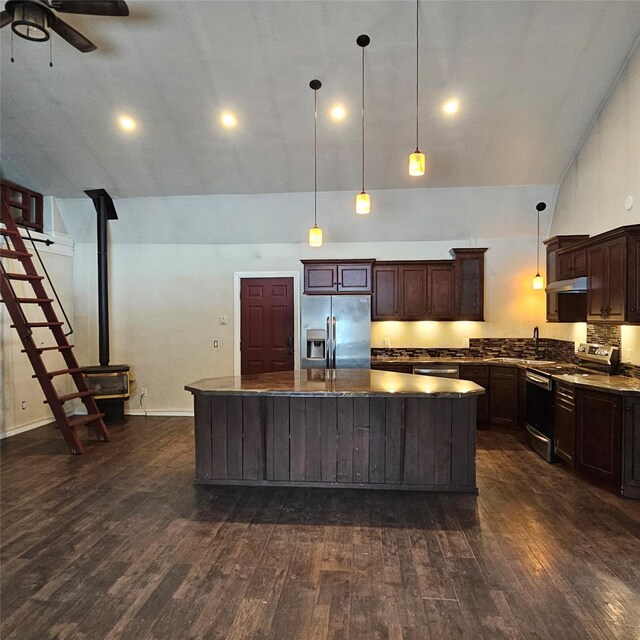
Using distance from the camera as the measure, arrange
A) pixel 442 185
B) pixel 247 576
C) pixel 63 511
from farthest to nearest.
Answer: pixel 442 185 → pixel 63 511 → pixel 247 576

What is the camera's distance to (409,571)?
241 cm

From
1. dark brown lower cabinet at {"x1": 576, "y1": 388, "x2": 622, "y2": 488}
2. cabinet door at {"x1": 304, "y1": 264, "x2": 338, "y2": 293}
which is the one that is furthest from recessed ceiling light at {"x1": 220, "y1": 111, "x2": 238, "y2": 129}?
dark brown lower cabinet at {"x1": 576, "y1": 388, "x2": 622, "y2": 488}

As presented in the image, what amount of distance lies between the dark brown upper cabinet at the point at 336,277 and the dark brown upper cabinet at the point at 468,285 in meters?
1.26

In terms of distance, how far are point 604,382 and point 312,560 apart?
2931mm

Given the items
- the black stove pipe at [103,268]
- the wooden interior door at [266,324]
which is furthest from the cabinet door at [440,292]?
the black stove pipe at [103,268]

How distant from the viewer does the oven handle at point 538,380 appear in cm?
427

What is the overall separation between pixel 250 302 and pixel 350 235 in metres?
1.80

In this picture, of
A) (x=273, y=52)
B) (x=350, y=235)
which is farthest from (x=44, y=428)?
(x=273, y=52)

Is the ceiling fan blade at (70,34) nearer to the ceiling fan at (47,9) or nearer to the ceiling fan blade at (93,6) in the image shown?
the ceiling fan at (47,9)

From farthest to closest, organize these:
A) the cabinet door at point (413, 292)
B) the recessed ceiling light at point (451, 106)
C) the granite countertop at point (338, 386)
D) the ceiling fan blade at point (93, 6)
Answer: the cabinet door at point (413, 292)
the recessed ceiling light at point (451, 106)
the granite countertop at point (338, 386)
the ceiling fan blade at point (93, 6)

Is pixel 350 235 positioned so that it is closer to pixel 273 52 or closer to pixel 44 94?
pixel 273 52

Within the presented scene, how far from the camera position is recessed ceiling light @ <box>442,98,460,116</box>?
13.5ft

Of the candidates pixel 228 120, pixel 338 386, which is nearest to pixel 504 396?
pixel 338 386

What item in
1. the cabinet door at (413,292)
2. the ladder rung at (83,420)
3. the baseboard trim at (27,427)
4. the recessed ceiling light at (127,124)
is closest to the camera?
the recessed ceiling light at (127,124)
